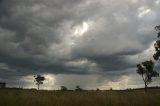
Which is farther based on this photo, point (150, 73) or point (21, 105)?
point (150, 73)

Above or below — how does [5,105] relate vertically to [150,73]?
below

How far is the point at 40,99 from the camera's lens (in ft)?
54.8

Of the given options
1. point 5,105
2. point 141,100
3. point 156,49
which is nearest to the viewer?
point 5,105

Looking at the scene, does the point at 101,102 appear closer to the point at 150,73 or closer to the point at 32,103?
the point at 32,103

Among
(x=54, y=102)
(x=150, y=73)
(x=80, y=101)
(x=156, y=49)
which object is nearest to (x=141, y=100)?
(x=80, y=101)

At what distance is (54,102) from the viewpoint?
16234 mm

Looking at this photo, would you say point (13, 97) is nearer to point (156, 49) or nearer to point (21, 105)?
point (21, 105)

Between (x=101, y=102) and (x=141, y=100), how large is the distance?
290cm

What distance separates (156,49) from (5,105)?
39.5 metres

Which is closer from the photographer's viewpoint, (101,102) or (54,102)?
(54,102)

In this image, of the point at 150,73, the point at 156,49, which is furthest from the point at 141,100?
the point at 150,73

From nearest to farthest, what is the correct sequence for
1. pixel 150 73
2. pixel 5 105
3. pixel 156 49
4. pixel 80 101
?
pixel 5 105 < pixel 80 101 < pixel 156 49 < pixel 150 73

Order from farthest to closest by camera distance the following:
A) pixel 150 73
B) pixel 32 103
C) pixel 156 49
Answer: pixel 150 73, pixel 156 49, pixel 32 103

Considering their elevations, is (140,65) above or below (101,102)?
above
